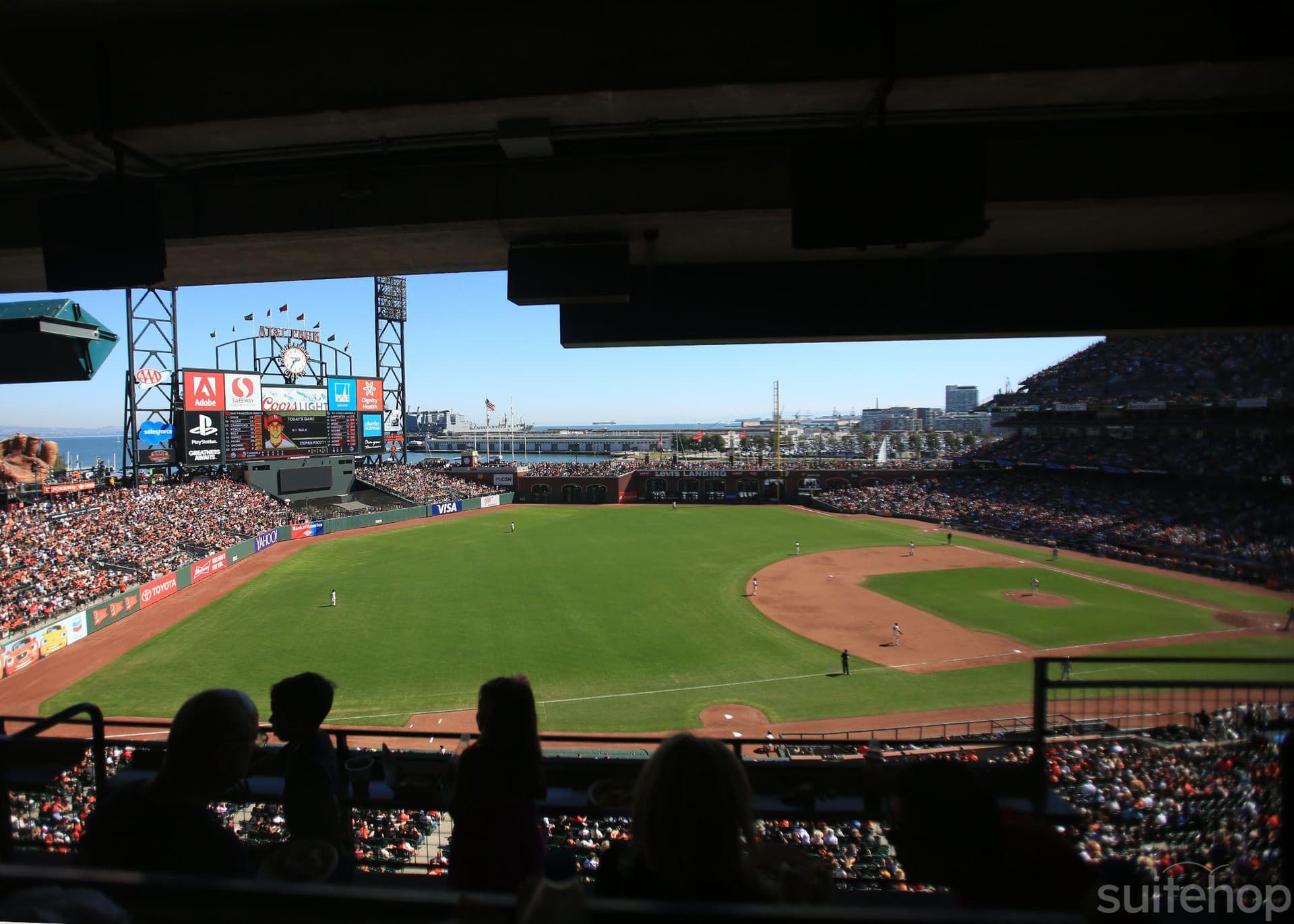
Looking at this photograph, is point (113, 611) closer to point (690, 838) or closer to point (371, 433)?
point (371, 433)

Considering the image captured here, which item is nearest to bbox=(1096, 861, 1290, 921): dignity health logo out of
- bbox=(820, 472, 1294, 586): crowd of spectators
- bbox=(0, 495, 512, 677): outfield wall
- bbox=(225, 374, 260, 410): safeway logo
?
bbox=(0, 495, 512, 677): outfield wall

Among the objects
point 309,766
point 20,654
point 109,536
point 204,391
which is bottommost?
point 20,654

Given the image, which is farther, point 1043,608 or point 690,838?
point 1043,608

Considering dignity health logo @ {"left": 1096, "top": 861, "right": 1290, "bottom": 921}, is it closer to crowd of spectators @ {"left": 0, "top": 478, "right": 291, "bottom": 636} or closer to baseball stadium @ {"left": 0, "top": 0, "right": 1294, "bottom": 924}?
baseball stadium @ {"left": 0, "top": 0, "right": 1294, "bottom": 924}

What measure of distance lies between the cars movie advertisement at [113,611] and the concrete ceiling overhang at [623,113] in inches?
940

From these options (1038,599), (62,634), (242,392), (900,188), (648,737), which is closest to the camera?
(900,188)

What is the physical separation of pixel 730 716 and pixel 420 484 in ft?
148

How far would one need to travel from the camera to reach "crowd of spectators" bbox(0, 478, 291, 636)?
2183 cm

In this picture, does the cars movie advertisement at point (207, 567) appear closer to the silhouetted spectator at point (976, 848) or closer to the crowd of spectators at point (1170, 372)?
the silhouetted spectator at point (976, 848)

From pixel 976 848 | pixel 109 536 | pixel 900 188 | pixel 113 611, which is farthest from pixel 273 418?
pixel 976 848

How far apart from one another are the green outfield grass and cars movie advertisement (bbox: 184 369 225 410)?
38.7 metres

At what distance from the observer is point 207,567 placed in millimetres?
29875

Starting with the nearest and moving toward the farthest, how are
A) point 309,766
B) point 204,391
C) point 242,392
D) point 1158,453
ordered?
point 309,766
point 1158,453
point 204,391
point 242,392

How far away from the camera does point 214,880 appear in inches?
51.6
